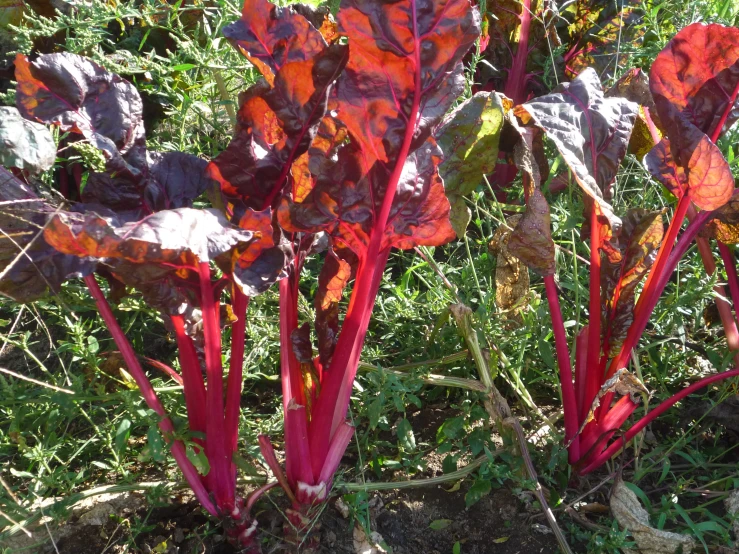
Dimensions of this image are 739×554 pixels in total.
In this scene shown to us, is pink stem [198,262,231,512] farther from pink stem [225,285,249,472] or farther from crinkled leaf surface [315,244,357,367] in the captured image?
crinkled leaf surface [315,244,357,367]

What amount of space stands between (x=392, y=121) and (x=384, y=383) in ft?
1.85

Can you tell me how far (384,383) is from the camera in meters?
1.46

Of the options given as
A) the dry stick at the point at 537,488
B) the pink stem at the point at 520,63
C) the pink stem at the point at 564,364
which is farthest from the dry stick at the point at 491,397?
the pink stem at the point at 520,63

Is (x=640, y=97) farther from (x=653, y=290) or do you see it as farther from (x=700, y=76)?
(x=653, y=290)

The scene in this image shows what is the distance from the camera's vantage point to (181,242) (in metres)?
0.98

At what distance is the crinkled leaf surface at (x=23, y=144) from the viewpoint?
43.6 inches

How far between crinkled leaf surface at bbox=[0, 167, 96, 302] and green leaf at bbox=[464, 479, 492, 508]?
0.87m

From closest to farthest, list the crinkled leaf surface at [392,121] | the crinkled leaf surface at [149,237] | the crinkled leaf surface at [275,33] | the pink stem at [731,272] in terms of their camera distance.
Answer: the crinkled leaf surface at [149,237]
the crinkled leaf surface at [392,121]
the crinkled leaf surface at [275,33]
the pink stem at [731,272]

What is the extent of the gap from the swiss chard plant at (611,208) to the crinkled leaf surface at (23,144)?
0.89 m

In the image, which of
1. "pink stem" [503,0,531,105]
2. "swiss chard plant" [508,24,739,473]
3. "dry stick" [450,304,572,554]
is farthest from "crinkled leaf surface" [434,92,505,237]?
"pink stem" [503,0,531,105]

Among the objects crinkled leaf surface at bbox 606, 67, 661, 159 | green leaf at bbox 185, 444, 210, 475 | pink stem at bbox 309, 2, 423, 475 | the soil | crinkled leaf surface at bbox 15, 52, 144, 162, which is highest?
crinkled leaf surface at bbox 606, 67, 661, 159

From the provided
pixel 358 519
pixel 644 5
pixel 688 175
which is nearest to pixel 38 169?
pixel 358 519

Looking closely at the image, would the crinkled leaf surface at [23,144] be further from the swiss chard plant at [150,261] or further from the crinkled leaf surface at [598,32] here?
the crinkled leaf surface at [598,32]

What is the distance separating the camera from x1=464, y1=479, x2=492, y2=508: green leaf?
143 centimetres
